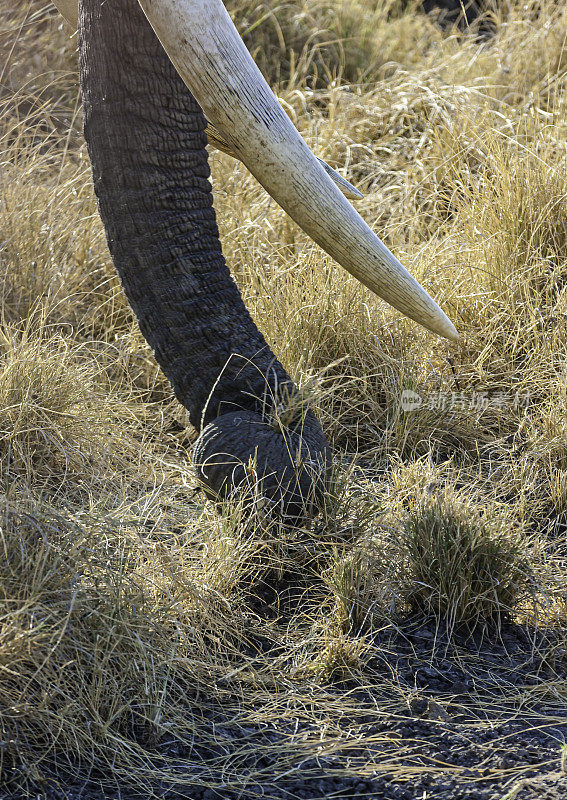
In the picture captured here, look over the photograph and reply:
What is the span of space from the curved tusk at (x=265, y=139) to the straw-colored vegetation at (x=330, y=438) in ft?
1.65

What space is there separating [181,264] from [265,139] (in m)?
0.39

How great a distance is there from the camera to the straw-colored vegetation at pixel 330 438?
74.7 inches

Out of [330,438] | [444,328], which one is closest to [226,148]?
[444,328]

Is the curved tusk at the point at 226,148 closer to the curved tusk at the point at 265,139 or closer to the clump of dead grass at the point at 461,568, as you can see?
the curved tusk at the point at 265,139

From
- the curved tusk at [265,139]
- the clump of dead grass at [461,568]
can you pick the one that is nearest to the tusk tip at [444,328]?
the curved tusk at [265,139]

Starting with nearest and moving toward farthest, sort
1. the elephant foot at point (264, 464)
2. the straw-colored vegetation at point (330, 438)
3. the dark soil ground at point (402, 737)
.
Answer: the dark soil ground at point (402, 737)
the straw-colored vegetation at point (330, 438)
the elephant foot at point (264, 464)

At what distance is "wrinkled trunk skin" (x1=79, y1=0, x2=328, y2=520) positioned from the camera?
2178 mm

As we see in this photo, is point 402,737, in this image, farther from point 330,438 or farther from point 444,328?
point 330,438

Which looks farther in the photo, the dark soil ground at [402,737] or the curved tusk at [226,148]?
the curved tusk at [226,148]

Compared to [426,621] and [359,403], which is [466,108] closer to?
[359,403]

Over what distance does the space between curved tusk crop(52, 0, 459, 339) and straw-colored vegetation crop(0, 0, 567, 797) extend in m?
0.50

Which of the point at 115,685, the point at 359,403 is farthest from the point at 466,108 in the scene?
the point at 115,685

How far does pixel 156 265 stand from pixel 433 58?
393 cm

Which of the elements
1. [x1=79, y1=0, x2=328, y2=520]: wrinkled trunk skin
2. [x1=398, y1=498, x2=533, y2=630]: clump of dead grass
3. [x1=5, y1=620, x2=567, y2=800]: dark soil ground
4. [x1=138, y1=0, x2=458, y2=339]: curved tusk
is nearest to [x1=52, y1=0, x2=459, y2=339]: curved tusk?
[x1=138, y1=0, x2=458, y2=339]: curved tusk
